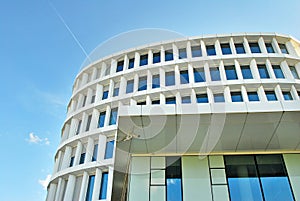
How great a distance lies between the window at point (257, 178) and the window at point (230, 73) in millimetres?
12076

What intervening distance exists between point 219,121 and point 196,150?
1.66 m

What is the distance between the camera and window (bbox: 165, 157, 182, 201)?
7886mm

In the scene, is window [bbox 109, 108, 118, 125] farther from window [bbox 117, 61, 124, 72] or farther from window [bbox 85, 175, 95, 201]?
window [bbox 117, 61, 124, 72]

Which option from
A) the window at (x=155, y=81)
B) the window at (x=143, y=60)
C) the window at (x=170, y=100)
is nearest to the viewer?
the window at (x=170, y=100)

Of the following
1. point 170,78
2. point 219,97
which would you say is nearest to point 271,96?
point 219,97

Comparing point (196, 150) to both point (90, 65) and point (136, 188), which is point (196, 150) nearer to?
point (136, 188)

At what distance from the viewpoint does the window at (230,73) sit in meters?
19.8

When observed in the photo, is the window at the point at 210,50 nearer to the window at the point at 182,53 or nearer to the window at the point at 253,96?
the window at the point at 182,53

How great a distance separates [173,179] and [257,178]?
2657 mm

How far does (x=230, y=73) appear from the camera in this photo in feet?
65.9

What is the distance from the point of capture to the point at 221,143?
26.6 ft

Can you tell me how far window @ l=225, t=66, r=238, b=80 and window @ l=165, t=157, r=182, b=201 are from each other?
1288cm

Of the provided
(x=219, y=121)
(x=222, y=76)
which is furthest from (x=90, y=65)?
(x=219, y=121)

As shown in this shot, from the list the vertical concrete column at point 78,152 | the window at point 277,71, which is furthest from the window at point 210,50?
the vertical concrete column at point 78,152
